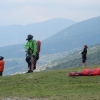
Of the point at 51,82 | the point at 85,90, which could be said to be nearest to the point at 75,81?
the point at 51,82

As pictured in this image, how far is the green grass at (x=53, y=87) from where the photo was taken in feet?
55.4

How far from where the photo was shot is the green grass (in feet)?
55.4

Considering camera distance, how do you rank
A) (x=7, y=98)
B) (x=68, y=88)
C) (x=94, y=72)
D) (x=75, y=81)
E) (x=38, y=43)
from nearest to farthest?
(x=7, y=98) < (x=68, y=88) < (x=75, y=81) < (x=94, y=72) < (x=38, y=43)

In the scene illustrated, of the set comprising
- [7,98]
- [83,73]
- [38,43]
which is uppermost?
[38,43]

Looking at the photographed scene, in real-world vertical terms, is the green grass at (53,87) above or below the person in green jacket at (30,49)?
below

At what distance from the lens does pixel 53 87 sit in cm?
2008

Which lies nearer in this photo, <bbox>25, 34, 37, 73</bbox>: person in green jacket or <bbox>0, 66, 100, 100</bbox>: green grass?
<bbox>0, 66, 100, 100</bbox>: green grass

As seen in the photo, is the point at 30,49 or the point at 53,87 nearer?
the point at 53,87

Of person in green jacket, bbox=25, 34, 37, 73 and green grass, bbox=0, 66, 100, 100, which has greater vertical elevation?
person in green jacket, bbox=25, 34, 37, 73

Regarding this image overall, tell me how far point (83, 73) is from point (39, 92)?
6.12 metres

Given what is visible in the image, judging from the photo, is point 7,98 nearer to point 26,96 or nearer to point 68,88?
point 26,96

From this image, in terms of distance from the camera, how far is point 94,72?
931 inches

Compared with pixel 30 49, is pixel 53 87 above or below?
below

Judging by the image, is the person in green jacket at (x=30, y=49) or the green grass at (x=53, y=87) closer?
the green grass at (x=53, y=87)
